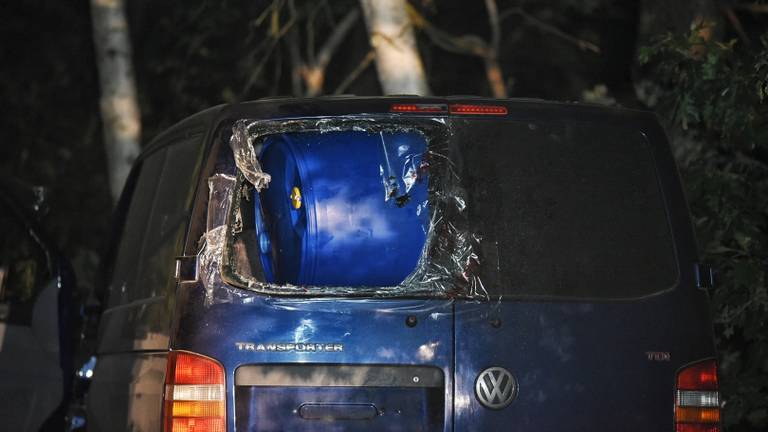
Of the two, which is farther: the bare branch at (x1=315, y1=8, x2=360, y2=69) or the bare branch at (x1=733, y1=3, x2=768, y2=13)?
the bare branch at (x1=315, y1=8, x2=360, y2=69)

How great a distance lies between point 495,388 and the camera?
14.9 feet

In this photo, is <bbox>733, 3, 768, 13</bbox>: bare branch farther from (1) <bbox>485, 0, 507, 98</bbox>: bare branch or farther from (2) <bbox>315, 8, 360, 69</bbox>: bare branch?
(2) <bbox>315, 8, 360, 69</bbox>: bare branch

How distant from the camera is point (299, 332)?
4.48 meters

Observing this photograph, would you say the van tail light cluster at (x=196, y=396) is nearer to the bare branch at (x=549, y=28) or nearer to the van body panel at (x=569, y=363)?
the van body panel at (x=569, y=363)

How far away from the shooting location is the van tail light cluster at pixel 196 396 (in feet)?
14.5

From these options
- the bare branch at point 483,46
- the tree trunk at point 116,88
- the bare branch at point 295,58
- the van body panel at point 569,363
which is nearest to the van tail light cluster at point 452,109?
the van body panel at point 569,363

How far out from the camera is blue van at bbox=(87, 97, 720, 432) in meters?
4.48

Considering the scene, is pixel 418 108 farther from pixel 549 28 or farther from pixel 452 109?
pixel 549 28

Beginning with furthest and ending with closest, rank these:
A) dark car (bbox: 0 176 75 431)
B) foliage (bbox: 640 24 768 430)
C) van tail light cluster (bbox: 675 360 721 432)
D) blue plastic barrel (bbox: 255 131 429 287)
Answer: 1. foliage (bbox: 640 24 768 430)
2. dark car (bbox: 0 176 75 431)
3. blue plastic barrel (bbox: 255 131 429 287)
4. van tail light cluster (bbox: 675 360 721 432)

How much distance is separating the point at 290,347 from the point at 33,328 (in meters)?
2.54

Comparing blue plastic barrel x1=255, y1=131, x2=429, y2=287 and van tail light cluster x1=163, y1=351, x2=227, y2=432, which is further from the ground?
blue plastic barrel x1=255, y1=131, x2=429, y2=287

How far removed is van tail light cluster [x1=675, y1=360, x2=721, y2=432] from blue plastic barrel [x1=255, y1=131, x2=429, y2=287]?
1.01 m

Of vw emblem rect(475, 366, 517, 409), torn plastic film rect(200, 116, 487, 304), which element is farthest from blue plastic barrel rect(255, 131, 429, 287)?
vw emblem rect(475, 366, 517, 409)

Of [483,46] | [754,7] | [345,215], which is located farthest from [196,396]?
[483,46]
